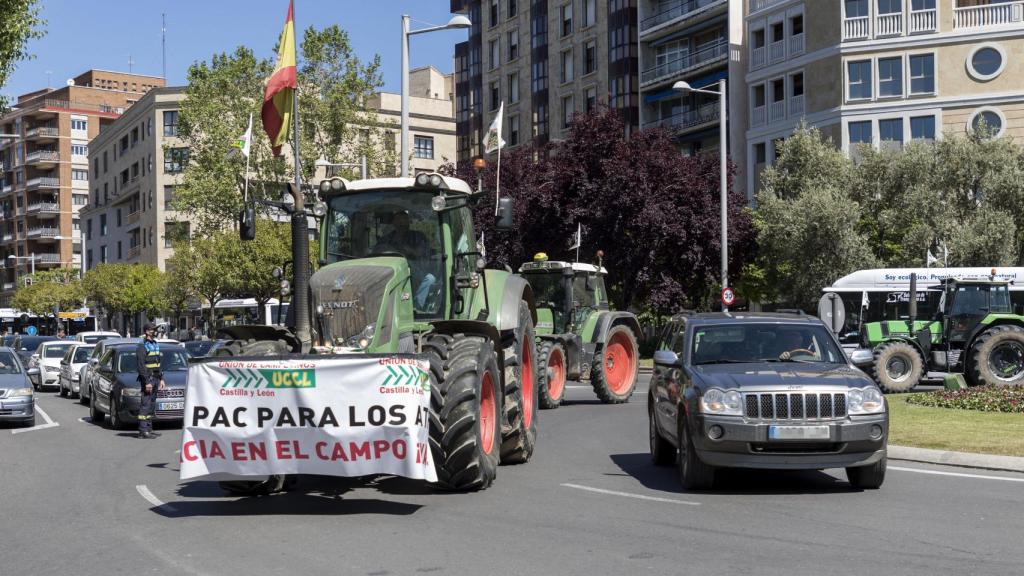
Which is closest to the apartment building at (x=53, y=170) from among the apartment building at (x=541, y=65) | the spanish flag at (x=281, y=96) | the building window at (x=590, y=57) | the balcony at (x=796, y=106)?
the apartment building at (x=541, y=65)

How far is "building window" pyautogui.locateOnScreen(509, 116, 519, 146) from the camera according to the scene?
68.7 meters

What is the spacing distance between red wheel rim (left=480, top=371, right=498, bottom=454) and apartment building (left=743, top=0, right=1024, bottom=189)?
31327mm

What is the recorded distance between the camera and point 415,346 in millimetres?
11578

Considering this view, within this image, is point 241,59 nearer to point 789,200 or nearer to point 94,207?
point 789,200

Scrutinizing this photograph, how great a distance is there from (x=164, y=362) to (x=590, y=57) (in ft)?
145

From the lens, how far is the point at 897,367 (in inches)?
946

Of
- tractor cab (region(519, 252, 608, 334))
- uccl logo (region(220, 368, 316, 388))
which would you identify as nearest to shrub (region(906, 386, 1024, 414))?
tractor cab (region(519, 252, 608, 334))

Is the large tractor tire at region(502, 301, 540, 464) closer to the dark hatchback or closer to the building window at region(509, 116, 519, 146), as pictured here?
the dark hatchback

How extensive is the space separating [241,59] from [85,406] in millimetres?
27836

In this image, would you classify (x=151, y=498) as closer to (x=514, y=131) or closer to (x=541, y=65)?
(x=541, y=65)

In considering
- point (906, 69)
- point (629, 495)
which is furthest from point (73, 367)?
point (906, 69)

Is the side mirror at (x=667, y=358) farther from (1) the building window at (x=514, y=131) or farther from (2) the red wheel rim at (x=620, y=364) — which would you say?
(1) the building window at (x=514, y=131)

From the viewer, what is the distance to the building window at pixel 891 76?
4359 centimetres

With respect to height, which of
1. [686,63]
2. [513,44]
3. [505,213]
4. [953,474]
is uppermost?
[513,44]
